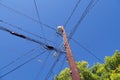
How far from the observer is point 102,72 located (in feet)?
57.7

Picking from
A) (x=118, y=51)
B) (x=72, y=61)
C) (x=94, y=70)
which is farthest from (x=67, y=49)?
(x=94, y=70)

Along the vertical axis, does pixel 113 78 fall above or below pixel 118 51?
below

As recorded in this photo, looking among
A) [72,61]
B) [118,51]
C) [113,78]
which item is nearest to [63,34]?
[72,61]

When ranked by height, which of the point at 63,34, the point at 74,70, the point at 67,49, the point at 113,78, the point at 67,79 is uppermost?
the point at 67,79

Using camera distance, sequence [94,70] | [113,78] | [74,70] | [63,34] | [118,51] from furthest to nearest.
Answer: [94,70]
[118,51]
[113,78]
[63,34]
[74,70]

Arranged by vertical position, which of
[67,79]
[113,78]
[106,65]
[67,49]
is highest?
[106,65]

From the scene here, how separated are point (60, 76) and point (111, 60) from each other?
3.45 m

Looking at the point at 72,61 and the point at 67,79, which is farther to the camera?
the point at 67,79

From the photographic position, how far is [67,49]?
355 inches

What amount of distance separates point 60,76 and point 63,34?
26.6 feet

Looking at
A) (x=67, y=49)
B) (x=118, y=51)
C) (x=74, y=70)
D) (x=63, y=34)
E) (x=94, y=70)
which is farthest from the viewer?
(x=94, y=70)

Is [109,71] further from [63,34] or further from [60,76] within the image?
[63,34]

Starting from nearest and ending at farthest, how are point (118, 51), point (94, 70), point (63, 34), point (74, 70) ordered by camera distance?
point (74, 70), point (63, 34), point (118, 51), point (94, 70)

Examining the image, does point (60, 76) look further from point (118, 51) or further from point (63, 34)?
point (63, 34)
